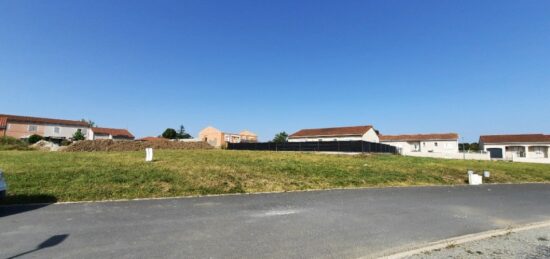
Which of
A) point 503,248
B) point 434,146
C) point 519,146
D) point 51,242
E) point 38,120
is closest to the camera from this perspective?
point 51,242

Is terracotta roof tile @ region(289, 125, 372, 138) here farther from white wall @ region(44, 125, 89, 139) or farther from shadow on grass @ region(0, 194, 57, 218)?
white wall @ region(44, 125, 89, 139)

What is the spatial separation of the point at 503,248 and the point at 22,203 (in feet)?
36.3

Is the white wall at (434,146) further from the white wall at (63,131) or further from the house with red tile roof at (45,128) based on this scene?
the white wall at (63,131)

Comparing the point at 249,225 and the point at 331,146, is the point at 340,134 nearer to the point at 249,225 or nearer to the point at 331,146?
the point at 331,146

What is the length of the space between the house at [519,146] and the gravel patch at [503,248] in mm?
52202

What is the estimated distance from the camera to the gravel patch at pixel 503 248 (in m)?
4.60

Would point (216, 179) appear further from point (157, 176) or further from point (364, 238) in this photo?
point (364, 238)

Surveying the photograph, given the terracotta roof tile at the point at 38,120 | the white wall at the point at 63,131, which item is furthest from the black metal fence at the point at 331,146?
the terracotta roof tile at the point at 38,120

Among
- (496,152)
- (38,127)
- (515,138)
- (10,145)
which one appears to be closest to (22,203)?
(10,145)

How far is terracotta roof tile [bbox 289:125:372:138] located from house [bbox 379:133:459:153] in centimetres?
743

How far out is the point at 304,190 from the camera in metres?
10.8

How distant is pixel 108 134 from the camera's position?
6994 centimetres

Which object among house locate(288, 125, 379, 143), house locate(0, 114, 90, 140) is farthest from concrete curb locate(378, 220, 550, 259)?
house locate(0, 114, 90, 140)

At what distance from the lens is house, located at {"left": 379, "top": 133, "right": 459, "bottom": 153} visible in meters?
52.3
